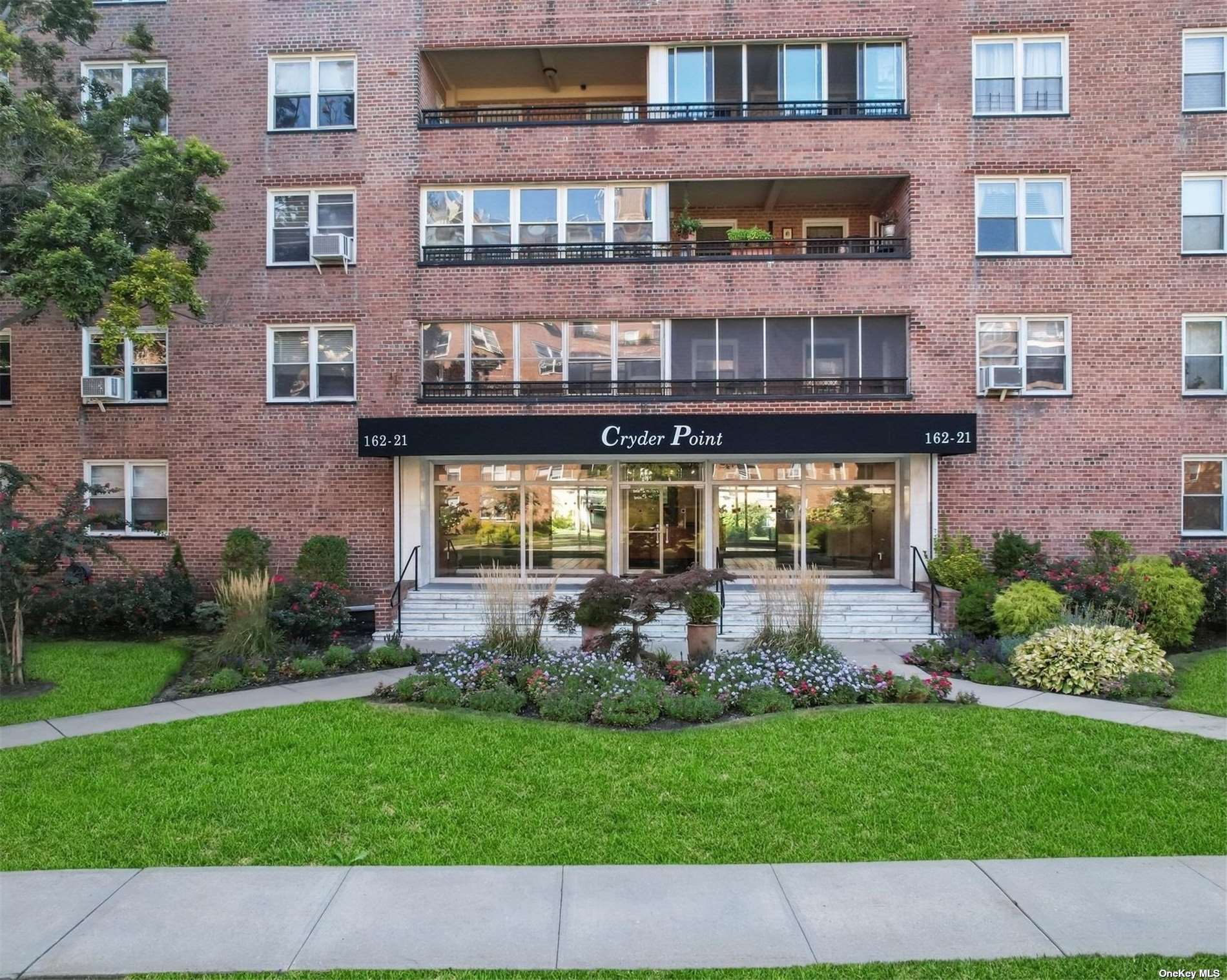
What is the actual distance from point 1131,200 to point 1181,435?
4.70m

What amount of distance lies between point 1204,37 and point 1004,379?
778cm

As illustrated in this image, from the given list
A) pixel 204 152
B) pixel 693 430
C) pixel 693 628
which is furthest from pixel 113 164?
pixel 693 628

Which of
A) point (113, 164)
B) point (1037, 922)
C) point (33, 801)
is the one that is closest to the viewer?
point (1037, 922)

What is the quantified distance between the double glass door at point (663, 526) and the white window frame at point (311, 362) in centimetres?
620

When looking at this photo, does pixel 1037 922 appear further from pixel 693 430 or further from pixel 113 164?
pixel 113 164

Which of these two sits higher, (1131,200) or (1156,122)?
(1156,122)

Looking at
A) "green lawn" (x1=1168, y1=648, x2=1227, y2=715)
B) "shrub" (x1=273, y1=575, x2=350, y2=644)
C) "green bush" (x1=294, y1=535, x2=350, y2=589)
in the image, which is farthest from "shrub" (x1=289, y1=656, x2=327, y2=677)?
"green lawn" (x1=1168, y1=648, x2=1227, y2=715)

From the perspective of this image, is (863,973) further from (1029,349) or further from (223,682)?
(1029,349)

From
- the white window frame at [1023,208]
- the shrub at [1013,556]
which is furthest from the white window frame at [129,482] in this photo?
the white window frame at [1023,208]

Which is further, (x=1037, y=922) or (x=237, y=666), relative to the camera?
(x=237, y=666)

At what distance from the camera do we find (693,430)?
50.3 ft

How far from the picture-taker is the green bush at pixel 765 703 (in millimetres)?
9037

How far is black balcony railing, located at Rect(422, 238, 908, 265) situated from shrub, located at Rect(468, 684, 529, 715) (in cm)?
986

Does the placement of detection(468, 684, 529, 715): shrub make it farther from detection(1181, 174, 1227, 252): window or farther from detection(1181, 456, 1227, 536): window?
detection(1181, 174, 1227, 252): window
